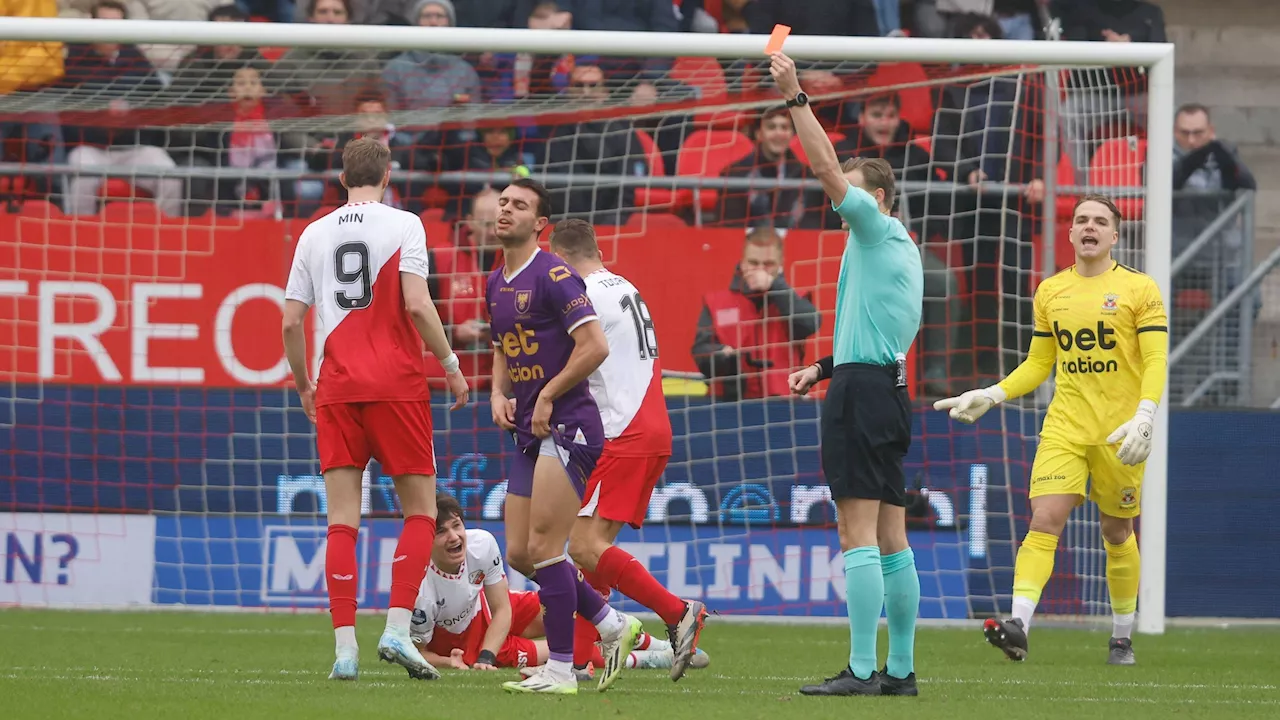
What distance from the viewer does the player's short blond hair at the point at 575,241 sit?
700 centimetres

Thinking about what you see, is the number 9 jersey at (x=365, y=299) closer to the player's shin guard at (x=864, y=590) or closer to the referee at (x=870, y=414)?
the referee at (x=870, y=414)

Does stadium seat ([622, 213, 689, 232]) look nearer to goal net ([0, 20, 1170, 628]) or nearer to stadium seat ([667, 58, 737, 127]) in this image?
goal net ([0, 20, 1170, 628])

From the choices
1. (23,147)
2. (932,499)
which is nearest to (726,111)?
(932,499)

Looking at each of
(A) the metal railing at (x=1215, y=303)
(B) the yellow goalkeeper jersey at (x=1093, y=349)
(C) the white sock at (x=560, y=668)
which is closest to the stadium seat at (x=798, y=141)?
(A) the metal railing at (x=1215, y=303)

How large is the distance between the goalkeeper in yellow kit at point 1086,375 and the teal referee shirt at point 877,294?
5.65 feet

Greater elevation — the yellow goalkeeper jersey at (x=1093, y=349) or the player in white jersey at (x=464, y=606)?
the yellow goalkeeper jersey at (x=1093, y=349)

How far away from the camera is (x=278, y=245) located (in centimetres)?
1070

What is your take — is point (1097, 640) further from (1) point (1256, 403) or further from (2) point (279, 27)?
(2) point (279, 27)

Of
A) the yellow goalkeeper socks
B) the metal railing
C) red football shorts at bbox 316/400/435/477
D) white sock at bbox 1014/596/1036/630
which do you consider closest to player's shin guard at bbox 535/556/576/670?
red football shorts at bbox 316/400/435/477

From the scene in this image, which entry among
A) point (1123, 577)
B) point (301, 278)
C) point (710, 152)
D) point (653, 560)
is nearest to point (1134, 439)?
point (1123, 577)

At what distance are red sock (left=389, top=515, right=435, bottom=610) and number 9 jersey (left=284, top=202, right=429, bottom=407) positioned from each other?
1.65 feet

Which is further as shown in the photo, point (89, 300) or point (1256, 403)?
point (1256, 403)

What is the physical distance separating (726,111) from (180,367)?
395 cm

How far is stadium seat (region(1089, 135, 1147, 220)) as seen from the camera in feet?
33.8
